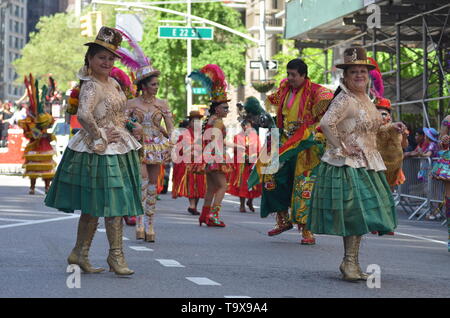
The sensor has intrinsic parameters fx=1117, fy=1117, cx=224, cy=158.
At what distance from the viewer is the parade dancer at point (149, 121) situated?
12.5 m

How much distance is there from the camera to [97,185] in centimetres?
900

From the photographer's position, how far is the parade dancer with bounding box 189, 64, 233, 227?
613 inches

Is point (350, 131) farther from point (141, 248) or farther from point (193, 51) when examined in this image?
point (193, 51)

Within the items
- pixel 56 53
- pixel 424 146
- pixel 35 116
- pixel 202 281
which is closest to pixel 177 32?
pixel 35 116

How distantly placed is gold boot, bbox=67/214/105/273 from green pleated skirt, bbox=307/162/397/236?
183 cm

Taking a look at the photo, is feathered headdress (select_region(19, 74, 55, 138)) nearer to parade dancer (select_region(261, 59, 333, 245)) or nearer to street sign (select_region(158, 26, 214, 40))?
parade dancer (select_region(261, 59, 333, 245))

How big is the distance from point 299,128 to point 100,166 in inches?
158

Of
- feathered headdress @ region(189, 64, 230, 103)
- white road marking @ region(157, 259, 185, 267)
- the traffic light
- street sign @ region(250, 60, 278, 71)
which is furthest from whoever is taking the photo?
the traffic light

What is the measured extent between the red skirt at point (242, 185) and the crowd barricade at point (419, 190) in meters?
2.69

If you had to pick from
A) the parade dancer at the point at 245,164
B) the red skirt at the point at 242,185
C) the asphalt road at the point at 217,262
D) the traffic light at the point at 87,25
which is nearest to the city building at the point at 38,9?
the traffic light at the point at 87,25

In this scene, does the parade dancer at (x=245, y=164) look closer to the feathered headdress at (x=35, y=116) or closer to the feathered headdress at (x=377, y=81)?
the feathered headdress at (x=35, y=116)

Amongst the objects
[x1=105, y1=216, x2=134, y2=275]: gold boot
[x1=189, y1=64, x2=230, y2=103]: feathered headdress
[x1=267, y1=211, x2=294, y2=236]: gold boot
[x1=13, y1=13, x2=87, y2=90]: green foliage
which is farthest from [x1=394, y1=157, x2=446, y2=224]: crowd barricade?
[x1=13, y1=13, x2=87, y2=90]: green foliage

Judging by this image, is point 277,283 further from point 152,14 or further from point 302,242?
point 152,14

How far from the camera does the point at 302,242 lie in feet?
42.6
